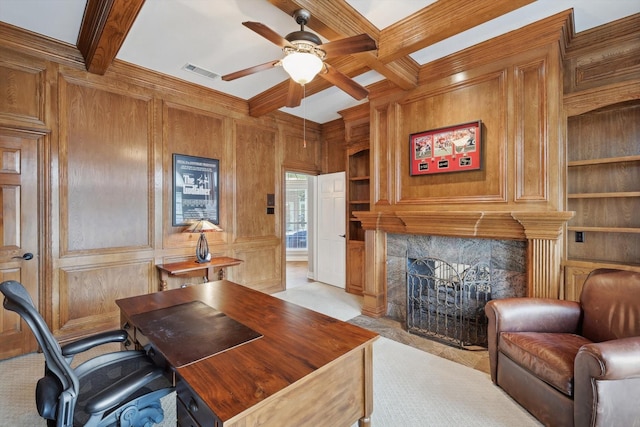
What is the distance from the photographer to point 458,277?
124 inches

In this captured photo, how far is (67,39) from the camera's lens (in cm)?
280

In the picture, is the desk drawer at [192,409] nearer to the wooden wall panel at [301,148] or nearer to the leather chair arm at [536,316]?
the leather chair arm at [536,316]

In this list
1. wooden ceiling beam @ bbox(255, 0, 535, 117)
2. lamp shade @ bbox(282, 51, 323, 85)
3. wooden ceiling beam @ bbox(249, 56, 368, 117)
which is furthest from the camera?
wooden ceiling beam @ bbox(249, 56, 368, 117)

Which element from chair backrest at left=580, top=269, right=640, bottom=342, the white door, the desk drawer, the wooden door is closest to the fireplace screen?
chair backrest at left=580, top=269, right=640, bottom=342

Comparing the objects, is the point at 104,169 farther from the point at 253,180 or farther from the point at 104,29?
the point at 253,180

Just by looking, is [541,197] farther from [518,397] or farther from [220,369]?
[220,369]

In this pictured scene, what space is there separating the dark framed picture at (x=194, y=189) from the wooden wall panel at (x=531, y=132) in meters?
3.58

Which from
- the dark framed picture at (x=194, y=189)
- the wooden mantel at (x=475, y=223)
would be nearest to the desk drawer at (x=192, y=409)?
the wooden mantel at (x=475, y=223)

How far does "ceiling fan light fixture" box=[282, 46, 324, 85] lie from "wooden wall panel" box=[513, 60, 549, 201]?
2.02 m

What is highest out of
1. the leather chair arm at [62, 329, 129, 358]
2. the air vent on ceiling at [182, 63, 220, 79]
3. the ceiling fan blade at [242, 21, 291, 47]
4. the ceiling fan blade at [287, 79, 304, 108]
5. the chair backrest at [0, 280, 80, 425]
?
the air vent on ceiling at [182, 63, 220, 79]

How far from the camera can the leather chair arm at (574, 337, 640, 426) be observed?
151 cm

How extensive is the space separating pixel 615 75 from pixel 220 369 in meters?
3.87

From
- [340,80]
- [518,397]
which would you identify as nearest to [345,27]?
[340,80]

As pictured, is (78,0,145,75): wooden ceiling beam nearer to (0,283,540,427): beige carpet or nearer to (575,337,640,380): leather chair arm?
(0,283,540,427): beige carpet
